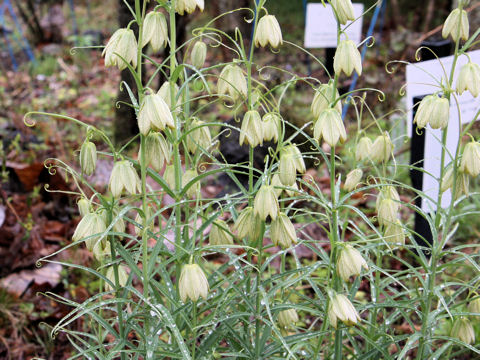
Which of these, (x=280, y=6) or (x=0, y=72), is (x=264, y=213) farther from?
(x=280, y=6)

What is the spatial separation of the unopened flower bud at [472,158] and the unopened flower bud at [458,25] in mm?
220

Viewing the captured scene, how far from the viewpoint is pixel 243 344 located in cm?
127

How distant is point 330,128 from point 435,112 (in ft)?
0.78

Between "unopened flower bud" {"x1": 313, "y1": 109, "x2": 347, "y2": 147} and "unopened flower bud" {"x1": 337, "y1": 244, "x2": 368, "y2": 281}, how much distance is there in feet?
0.70

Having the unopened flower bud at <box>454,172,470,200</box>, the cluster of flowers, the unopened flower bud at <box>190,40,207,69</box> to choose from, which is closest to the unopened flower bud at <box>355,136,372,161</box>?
the cluster of flowers

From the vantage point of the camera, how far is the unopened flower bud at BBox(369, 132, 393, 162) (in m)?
1.33

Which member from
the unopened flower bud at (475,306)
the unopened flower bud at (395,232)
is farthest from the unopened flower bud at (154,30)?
the unopened flower bud at (475,306)

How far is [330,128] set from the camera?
1.09 meters

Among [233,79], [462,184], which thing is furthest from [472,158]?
[233,79]

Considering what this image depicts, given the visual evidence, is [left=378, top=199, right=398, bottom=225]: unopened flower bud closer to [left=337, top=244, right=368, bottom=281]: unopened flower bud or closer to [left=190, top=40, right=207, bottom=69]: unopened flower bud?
[left=337, top=244, right=368, bottom=281]: unopened flower bud

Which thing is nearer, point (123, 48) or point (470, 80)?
point (123, 48)

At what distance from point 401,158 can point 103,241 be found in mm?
2778

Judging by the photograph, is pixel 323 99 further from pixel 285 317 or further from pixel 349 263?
pixel 285 317

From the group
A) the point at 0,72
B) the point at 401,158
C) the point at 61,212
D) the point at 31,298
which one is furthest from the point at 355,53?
the point at 0,72
